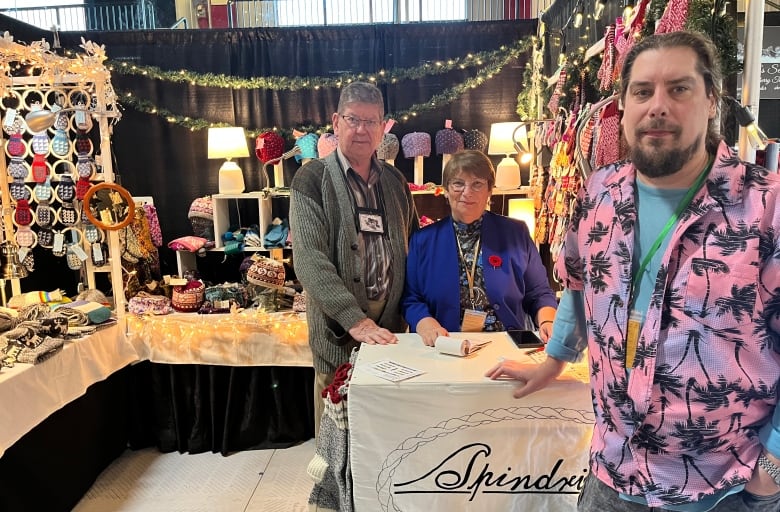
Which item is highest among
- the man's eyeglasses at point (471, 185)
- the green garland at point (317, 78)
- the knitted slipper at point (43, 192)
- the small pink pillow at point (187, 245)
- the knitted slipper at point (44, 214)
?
the green garland at point (317, 78)

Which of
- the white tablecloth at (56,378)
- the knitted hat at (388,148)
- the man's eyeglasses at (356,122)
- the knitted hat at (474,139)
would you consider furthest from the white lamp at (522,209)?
the white tablecloth at (56,378)

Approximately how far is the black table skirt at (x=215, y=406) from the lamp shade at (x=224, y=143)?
1.52 meters

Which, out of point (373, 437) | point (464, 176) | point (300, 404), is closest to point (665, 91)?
point (464, 176)

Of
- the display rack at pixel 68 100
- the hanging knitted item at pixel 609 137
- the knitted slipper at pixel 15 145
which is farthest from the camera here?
the knitted slipper at pixel 15 145

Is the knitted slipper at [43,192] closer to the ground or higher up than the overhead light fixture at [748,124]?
closer to the ground

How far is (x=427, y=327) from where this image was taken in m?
1.60

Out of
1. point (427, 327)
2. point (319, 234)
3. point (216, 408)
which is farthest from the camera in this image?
point (216, 408)

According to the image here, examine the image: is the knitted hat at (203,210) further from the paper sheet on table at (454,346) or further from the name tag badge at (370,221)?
the paper sheet on table at (454,346)

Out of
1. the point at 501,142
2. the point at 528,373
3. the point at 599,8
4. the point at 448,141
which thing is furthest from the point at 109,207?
the point at 599,8

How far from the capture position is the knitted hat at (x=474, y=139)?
3896 millimetres

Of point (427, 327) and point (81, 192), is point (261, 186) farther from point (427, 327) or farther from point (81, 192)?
point (427, 327)

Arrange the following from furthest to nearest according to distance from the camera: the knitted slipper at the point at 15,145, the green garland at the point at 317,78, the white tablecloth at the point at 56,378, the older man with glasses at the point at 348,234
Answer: the green garland at the point at 317,78 → the knitted slipper at the point at 15,145 → the white tablecloth at the point at 56,378 → the older man with glasses at the point at 348,234

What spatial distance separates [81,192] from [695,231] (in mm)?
2903

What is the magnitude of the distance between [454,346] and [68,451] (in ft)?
6.82
